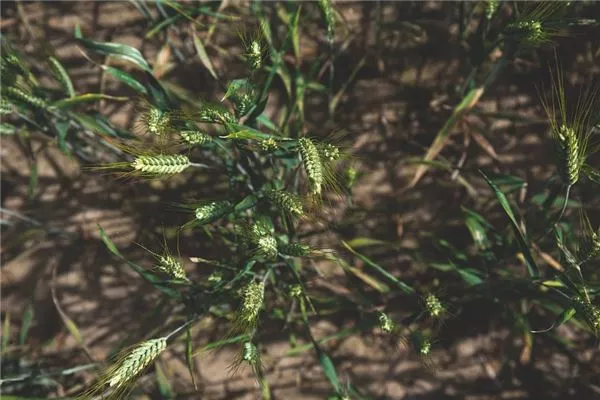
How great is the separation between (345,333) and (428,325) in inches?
14.1

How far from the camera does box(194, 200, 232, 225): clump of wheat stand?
133 centimetres

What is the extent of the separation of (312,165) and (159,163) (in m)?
0.35

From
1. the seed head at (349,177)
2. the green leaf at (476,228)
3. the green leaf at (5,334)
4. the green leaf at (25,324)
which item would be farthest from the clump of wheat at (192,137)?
the green leaf at (5,334)

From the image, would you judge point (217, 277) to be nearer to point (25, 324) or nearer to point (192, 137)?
point (192, 137)

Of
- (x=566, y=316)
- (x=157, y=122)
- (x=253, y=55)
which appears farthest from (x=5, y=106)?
(x=566, y=316)

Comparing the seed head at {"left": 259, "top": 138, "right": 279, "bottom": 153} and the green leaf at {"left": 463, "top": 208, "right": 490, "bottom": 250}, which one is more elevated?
the seed head at {"left": 259, "top": 138, "right": 279, "bottom": 153}

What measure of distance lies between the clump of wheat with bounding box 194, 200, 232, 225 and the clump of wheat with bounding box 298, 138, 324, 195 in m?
0.26

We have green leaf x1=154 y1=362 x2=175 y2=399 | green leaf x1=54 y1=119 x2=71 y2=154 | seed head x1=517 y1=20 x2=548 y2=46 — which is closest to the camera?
seed head x1=517 y1=20 x2=548 y2=46

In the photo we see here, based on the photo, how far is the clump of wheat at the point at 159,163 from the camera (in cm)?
124

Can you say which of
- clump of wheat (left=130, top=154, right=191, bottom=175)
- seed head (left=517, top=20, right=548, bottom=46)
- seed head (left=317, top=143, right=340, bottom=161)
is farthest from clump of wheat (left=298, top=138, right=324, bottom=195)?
seed head (left=517, top=20, right=548, bottom=46)

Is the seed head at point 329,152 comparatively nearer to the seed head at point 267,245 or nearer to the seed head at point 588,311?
the seed head at point 267,245

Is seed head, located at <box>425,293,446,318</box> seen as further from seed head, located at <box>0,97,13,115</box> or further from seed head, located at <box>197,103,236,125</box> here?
seed head, located at <box>0,97,13,115</box>

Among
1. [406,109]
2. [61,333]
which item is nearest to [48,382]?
[61,333]

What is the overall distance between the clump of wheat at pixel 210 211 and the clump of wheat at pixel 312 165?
260 millimetres
